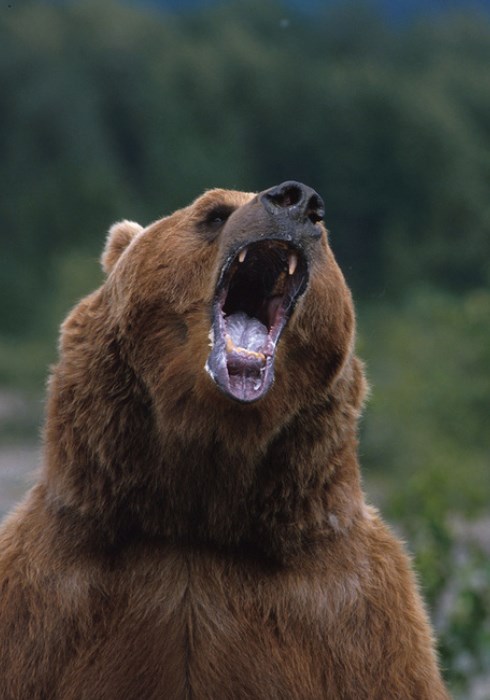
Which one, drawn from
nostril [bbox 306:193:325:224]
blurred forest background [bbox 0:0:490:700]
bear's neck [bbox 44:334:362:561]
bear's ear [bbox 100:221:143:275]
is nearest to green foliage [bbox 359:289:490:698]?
blurred forest background [bbox 0:0:490:700]

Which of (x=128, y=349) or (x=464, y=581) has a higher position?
(x=128, y=349)

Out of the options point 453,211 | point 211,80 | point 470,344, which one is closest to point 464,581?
point 470,344

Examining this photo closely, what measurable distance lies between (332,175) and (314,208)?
19.9m

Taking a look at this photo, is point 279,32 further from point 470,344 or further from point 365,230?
point 470,344

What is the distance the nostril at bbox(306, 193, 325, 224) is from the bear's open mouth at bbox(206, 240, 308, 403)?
0.36ft

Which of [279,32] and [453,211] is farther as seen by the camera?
[279,32]

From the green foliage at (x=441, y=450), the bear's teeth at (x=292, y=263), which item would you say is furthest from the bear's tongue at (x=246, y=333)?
the green foliage at (x=441, y=450)

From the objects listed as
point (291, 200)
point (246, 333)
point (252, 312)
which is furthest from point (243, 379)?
point (291, 200)

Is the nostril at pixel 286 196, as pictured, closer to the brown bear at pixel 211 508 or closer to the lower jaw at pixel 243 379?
the brown bear at pixel 211 508

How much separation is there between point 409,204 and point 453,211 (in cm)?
76

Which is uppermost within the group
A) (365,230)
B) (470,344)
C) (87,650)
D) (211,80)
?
(211,80)

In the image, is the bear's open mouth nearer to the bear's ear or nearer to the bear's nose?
the bear's nose

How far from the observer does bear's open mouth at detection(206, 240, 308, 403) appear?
4.21m

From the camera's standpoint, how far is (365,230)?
70.0ft
